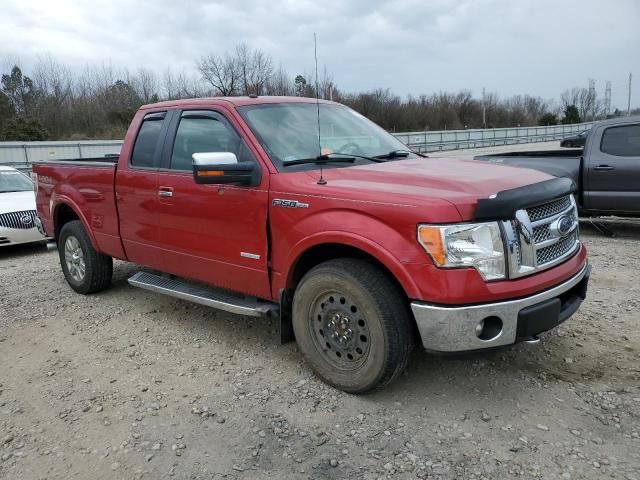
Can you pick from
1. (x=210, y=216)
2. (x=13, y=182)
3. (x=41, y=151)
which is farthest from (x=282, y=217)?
(x=41, y=151)

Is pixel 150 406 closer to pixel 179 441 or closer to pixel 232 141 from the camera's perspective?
pixel 179 441

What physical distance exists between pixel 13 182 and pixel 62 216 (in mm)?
4257

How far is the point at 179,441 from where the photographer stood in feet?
10.1

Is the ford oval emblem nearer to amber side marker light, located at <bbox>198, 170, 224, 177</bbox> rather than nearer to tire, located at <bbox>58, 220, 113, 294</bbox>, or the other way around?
amber side marker light, located at <bbox>198, 170, 224, 177</bbox>

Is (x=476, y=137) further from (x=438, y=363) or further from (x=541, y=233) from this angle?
(x=541, y=233)

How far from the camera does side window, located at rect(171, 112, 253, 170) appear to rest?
3989 mm

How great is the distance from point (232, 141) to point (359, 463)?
2425mm

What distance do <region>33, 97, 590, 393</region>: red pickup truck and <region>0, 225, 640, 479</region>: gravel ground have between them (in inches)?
14.4

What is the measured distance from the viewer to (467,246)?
2.92 m

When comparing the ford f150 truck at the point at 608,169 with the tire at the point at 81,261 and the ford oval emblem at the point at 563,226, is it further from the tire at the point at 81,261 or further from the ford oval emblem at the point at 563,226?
the tire at the point at 81,261

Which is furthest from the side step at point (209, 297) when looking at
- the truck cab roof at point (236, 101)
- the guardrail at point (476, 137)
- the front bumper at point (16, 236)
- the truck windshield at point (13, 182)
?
the guardrail at point (476, 137)

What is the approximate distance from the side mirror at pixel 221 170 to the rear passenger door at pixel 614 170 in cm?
613

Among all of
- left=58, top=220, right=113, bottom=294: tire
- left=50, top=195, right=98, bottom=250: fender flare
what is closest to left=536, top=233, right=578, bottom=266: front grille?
left=50, top=195, right=98, bottom=250: fender flare

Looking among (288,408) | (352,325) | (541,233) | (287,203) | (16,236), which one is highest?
(287,203)
